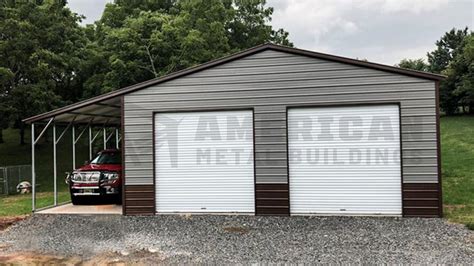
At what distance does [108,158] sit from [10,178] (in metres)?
7.12

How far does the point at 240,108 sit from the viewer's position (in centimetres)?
951

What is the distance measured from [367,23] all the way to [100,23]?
15781 millimetres

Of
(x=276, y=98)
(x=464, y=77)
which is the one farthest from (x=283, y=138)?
(x=464, y=77)

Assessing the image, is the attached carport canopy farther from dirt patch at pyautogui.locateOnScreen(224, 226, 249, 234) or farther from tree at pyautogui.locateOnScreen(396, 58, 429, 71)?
tree at pyautogui.locateOnScreen(396, 58, 429, 71)

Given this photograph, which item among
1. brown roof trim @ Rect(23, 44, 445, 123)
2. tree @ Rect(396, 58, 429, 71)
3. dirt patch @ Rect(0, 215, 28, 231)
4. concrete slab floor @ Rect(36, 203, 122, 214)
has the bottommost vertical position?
dirt patch @ Rect(0, 215, 28, 231)

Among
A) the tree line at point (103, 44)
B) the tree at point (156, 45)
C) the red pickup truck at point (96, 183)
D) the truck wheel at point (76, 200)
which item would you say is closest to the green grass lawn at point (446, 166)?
the truck wheel at point (76, 200)

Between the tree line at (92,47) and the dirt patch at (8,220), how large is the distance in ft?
26.5

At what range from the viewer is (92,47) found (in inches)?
900

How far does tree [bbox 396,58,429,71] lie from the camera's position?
58416 millimetres

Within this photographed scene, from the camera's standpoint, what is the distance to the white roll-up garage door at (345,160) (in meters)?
8.93

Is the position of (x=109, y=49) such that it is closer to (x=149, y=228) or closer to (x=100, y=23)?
(x=100, y=23)

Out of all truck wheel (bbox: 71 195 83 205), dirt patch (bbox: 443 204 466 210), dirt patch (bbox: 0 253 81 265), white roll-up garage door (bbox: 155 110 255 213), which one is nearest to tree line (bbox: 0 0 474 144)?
truck wheel (bbox: 71 195 83 205)

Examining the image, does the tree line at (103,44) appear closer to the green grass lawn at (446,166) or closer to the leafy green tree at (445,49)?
the green grass lawn at (446,166)

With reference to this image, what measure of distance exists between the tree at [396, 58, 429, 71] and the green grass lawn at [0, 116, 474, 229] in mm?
21822
